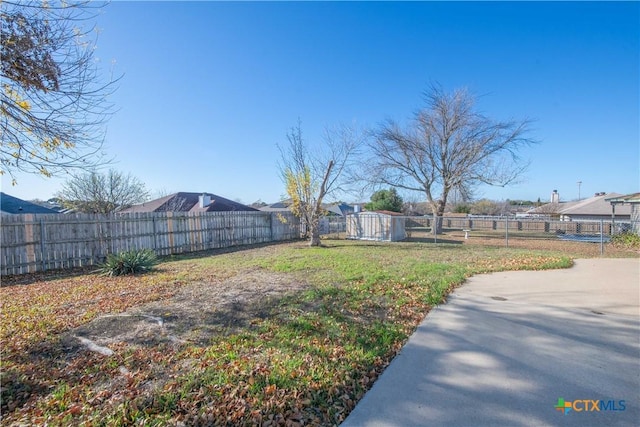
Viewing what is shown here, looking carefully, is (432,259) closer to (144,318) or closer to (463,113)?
(144,318)

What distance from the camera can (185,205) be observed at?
882 inches

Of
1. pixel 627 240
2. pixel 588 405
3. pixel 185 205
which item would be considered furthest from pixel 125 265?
pixel 627 240

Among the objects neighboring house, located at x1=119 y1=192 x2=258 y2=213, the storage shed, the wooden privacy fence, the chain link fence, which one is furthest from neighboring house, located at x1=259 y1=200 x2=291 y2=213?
neighboring house, located at x1=119 y1=192 x2=258 y2=213

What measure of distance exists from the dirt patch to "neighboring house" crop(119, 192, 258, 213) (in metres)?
16.0

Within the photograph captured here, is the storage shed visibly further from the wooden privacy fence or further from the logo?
the logo

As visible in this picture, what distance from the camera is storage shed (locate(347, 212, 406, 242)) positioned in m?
14.9

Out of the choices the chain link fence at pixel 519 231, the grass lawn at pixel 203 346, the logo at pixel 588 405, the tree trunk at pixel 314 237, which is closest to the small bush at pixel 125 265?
the grass lawn at pixel 203 346

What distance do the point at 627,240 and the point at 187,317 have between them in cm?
1772

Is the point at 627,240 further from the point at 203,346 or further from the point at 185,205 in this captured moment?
the point at 185,205

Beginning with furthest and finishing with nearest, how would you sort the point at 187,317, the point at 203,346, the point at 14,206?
the point at 14,206, the point at 187,317, the point at 203,346

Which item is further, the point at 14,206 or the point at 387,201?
the point at 387,201

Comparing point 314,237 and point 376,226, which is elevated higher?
point 376,226

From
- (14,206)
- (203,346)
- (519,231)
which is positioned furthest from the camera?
(519,231)

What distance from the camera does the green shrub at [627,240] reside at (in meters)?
12.0
